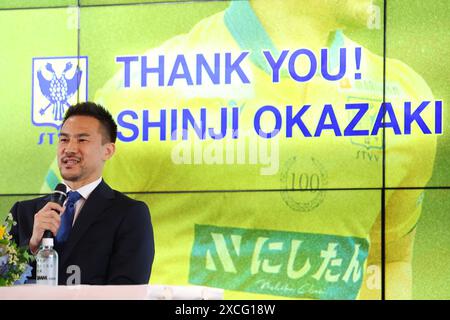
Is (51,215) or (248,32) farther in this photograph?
(51,215)

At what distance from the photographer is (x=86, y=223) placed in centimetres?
496

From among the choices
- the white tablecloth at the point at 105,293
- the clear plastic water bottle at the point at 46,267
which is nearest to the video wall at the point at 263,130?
the clear plastic water bottle at the point at 46,267

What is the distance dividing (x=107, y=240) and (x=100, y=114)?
0.68 metres

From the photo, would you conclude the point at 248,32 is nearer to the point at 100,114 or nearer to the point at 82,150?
the point at 100,114

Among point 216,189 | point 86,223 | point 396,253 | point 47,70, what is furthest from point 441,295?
point 47,70

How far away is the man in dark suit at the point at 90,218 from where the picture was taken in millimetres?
4859

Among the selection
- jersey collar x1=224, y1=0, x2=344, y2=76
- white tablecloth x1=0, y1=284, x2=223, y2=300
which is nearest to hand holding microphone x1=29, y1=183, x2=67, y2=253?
jersey collar x1=224, y1=0, x2=344, y2=76

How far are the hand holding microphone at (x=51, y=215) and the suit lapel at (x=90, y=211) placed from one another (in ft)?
0.39

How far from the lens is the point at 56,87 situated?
16.8 ft

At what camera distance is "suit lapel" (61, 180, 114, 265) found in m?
4.94

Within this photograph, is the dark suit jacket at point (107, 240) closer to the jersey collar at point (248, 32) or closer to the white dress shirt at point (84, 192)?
the white dress shirt at point (84, 192)

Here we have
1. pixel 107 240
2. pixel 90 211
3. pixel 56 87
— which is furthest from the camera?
pixel 56 87

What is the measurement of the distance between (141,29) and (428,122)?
1.60 metres

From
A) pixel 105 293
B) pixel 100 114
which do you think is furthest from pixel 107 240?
pixel 105 293
